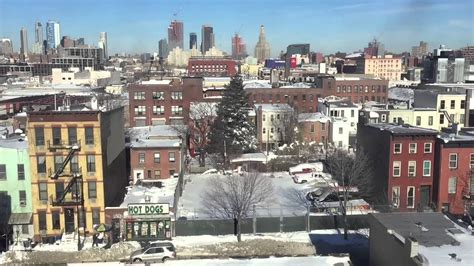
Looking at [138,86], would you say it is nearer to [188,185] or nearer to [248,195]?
[188,185]

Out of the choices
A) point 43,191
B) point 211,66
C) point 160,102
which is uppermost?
point 211,66

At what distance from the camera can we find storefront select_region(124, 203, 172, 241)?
31.0 metres

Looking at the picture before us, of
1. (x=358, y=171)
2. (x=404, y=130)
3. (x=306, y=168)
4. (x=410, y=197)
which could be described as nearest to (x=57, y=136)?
(x=358, y=171)

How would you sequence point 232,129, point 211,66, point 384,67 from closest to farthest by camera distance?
point 232,129 < point 211,66 < point 384,67

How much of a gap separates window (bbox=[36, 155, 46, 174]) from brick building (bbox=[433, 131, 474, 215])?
1096 inches

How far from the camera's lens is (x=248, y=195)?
3488cm

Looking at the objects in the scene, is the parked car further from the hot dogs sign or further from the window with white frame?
the window with white frame

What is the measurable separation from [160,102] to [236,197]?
3938 centimetres

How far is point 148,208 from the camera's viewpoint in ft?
102

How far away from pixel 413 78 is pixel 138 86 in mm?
126014

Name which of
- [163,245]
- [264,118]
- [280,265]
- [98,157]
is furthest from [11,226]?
[264,118]

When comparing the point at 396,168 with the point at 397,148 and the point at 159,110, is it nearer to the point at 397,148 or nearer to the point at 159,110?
the point at 397,148

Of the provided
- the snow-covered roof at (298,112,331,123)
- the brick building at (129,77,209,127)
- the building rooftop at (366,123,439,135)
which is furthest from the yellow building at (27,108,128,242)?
the brick building at (129,77,209,127)

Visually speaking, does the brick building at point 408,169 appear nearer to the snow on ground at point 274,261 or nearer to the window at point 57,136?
the snow on ground at point 274,261
